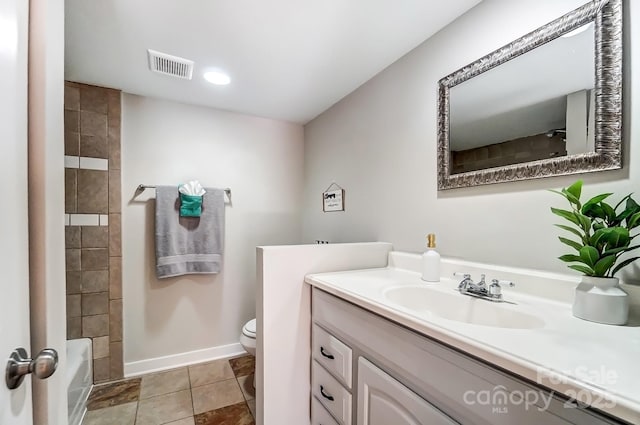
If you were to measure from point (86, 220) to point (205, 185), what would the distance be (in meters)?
0.84

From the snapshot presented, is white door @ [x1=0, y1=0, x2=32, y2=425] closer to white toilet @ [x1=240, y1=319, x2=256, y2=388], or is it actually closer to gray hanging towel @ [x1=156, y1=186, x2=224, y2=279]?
white toilet @ [x1=240, y1=319, x2=256, y2=388]

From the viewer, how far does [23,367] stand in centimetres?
46

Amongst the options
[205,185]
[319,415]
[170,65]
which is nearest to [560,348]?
[319,415]

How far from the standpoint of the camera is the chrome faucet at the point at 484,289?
98 centimetres

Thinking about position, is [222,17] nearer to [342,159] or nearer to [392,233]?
Answer: [342,159]

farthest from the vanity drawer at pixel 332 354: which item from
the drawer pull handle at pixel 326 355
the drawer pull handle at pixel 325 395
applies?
the drawer pull handle at pixel 325 395

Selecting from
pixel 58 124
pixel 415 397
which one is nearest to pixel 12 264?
pixel 58 124

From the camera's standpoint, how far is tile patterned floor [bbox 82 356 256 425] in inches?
62.2

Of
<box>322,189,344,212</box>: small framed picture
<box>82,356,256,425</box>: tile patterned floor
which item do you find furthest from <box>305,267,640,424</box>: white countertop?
<box>82,356,256,425</box>: tile patterned floor

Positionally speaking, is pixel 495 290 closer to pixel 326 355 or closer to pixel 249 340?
pixel 326 355

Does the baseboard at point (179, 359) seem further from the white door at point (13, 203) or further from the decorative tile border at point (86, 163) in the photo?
the white door at point (13, 203)

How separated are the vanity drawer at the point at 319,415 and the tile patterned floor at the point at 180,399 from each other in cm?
47

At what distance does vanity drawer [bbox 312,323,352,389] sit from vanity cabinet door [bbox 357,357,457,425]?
0.08 m

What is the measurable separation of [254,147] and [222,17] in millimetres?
1258
